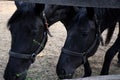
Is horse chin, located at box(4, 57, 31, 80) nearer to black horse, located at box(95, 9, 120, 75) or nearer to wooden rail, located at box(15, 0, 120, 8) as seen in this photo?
black horse, located at box(95, 9, 120, 75)

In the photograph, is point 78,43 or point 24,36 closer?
point 24,36

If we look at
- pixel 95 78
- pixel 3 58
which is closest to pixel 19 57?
pixel 95 78

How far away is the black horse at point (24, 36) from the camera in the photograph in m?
4.09

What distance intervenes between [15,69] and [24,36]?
428mm

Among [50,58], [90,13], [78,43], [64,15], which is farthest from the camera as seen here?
[50,58]

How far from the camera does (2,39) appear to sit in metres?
7.37

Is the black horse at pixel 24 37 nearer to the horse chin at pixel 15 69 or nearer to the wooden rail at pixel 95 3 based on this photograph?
the horse chin at pixel 15 69

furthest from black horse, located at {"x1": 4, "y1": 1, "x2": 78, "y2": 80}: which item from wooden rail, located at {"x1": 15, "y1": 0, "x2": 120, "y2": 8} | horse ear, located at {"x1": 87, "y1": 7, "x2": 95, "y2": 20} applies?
wooden rail, located at {"x1": 15, "y1": 0, "x2": 120, "y2": 8}

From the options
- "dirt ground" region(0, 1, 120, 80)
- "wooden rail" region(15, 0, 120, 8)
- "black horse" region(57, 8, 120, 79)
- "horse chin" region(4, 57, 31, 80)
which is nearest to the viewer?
"wooden rail" region(15, 0, 120, 8)

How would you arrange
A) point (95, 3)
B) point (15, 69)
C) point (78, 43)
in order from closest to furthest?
1. point (95, 3)
2. point (15, 69)
3. point (78, 43)

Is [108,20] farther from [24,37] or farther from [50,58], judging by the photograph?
[50,58]

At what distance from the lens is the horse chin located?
4051 millimetres

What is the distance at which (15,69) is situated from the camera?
13.4ft

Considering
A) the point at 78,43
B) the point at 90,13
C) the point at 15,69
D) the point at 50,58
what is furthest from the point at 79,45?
the point at 50,58
